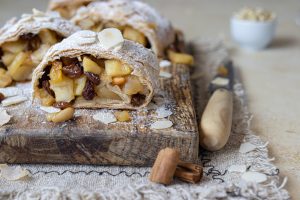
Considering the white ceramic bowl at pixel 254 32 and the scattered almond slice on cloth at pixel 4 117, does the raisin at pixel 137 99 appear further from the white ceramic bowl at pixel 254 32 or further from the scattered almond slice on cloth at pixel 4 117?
the white ceramic bowl at pixel 254 32

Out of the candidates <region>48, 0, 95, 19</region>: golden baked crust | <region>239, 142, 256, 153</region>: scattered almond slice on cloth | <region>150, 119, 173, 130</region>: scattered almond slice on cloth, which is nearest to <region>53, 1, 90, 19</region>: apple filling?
<region>48, 0, 95, 19</region>: golden baked crust

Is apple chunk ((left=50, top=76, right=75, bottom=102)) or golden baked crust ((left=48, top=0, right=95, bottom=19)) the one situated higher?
golden baked crust ((left=48, top=0, right=95, bottom=19))

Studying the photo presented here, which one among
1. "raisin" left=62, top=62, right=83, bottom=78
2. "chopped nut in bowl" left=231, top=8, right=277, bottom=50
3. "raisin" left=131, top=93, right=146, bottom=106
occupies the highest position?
"chopped nut in bowl" left=231, top=8, right=277, bottom=50

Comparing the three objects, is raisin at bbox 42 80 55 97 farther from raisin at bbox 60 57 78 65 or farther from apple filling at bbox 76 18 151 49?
apple filling at bbox 76 18 151 49

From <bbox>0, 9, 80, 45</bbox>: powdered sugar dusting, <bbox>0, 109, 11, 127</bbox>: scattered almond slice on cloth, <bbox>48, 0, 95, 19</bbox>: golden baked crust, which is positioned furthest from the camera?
<bbox>48, 0, 95, 19</bbox>: golden baked crust

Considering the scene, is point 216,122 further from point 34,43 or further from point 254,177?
point 34,43

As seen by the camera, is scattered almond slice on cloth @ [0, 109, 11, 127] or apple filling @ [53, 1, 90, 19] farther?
apple filling @ [53, 1, 90, 19]

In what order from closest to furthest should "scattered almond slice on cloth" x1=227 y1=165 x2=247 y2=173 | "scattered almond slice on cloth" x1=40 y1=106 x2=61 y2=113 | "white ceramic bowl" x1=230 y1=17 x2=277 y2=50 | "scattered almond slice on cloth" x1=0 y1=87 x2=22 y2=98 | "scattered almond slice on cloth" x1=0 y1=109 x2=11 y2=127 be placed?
1. "scattered almond slice on cloth" x1=227 y1=165 x2=247 y2=173
2. "scattered almond slice on cloth" x1=0 y1=109 x2=11 y2=127
3. "scattered almond slice on cloth" x1=40 y1=106 x2=61 y2=113
4. "scattered almond slice on cloth" x1=0 y1=87 x2=22 y2=98
5. "white ceramic bowl" x1=230 y1=17 x2=277 y2=50
